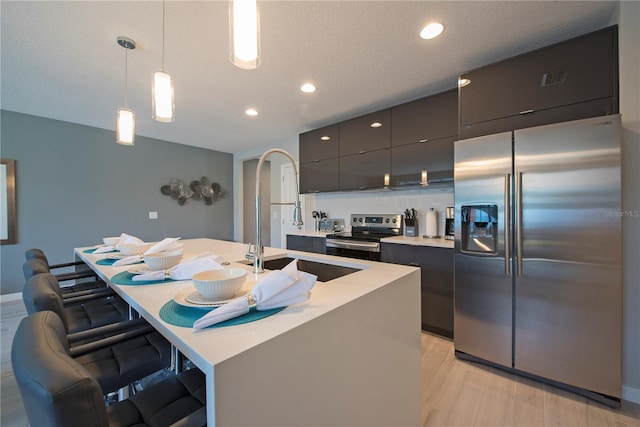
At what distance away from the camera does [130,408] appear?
0.83 metres

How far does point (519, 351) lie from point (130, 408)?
2.29 meters

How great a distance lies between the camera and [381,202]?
11.1 ft

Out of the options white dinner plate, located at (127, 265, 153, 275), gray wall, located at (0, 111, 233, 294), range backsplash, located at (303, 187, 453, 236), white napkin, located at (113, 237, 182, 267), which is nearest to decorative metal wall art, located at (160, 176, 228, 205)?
gray wall, located at (0, 111, 233, 294)

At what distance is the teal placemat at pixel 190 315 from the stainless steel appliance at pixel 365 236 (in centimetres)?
217

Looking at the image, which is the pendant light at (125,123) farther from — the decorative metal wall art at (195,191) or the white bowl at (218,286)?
the decorative metal wall art at (195,191)

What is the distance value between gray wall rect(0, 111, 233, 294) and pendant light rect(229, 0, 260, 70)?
405 cm

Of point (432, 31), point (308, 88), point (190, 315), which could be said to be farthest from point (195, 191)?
point (190, 315)

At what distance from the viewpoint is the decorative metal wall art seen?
182 inches

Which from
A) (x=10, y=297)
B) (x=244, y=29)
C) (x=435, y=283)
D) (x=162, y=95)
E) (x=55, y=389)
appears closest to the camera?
(x=55, y=389)

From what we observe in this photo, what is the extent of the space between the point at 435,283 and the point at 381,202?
130cm

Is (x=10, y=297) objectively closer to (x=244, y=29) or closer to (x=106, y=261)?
(x=106, y=261)

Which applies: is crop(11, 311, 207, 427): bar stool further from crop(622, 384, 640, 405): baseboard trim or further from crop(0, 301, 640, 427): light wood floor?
crop(622, 384, 640, 405): baseboard trim

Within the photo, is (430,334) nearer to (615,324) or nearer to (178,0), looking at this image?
(615,324)

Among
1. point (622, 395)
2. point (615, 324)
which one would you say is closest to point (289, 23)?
point (615, 324)
